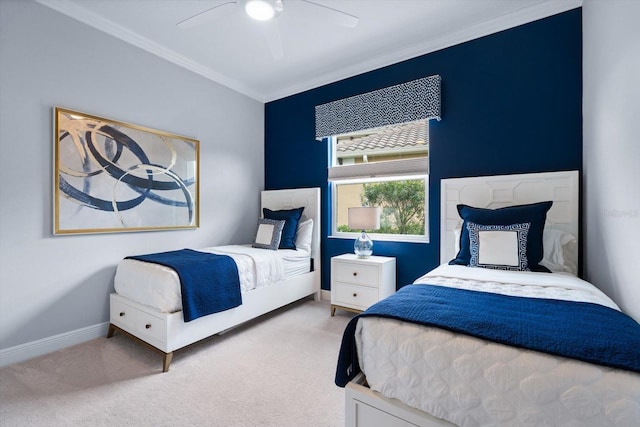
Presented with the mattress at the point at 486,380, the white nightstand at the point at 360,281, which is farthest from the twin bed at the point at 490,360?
the white nightstand at the point at 360,281

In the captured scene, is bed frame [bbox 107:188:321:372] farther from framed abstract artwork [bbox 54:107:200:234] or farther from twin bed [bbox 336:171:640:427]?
twin bed [bbox 336:171:640:427]

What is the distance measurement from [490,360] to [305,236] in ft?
8.80

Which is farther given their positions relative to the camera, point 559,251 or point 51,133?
point 51,133

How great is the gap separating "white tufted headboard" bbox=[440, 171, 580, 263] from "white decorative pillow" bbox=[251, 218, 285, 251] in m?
1.72

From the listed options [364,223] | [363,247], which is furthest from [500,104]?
[363,247]

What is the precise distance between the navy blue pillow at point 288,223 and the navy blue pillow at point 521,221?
1.79m

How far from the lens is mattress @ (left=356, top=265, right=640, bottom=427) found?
838 mm

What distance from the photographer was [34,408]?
1.63 meters

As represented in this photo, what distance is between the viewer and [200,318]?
2.24 m

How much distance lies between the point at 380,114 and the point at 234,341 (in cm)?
264

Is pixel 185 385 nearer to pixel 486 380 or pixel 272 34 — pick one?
pixel 486 380

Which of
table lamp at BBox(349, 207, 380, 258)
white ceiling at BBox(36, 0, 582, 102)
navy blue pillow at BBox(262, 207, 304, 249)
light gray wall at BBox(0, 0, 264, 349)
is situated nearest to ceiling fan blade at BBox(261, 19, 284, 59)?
white ceiling at BBox(36, 0, 582, 102)

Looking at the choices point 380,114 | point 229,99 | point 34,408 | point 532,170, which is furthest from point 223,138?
point 532,170

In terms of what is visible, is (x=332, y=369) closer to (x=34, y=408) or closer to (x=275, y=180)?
(x=34, y=408)
